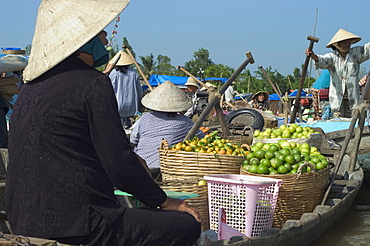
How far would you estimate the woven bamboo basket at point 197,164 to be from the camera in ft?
14.0

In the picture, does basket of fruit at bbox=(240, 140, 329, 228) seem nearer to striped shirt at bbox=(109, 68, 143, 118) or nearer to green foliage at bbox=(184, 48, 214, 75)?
striped shirt at bbox=(109, 68, 143, 118)

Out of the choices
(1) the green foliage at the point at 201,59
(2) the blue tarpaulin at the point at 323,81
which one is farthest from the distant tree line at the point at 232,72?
(2) the blue tarpaulin at the point at 323,81

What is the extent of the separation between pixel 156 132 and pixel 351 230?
2.24 metres

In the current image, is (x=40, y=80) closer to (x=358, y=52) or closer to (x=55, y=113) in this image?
(x=55, y=113)

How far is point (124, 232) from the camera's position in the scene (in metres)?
2.03

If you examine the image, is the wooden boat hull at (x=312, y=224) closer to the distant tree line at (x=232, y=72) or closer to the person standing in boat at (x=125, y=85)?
the person standing in boat at (x=125, y=85)

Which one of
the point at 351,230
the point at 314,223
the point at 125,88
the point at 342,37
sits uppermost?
the point at 342,37

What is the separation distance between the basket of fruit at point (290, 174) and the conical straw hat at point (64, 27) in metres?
2.24

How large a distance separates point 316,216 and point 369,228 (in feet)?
4.95

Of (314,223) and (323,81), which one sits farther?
(323,81)

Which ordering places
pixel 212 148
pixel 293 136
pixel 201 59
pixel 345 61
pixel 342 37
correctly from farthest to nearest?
pixel 201 59
pixel 345 61
pixel 342 37
pixel 293 136
pixel 212 148

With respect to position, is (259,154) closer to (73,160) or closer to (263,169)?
(263,169)

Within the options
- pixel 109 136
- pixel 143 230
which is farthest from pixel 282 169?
pixel 109 136

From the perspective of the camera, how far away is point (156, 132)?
5.27 meters
